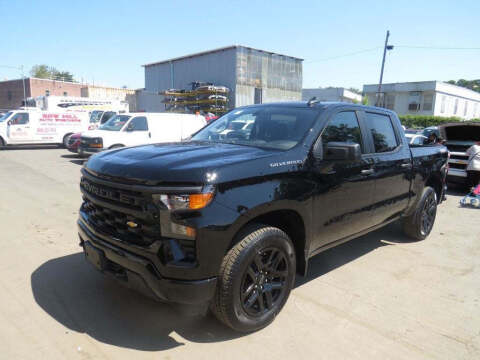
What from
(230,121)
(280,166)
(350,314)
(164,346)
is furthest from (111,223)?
(350,314)

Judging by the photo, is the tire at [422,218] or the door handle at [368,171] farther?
the tire at [422,218]

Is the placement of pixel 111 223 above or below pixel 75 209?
above

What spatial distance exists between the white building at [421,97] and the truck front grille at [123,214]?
40.8 meters

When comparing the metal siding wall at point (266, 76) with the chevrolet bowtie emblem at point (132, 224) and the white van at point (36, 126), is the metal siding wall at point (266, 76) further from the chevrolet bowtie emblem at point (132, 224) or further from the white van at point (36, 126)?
the chevrolet bowtie emblem at point (132, 224)

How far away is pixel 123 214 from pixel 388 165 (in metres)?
3.05

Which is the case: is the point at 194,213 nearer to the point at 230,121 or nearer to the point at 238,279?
the point at 238,279

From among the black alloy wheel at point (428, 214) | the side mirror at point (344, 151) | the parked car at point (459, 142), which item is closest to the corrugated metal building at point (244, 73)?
the parked car at point (459, 142)

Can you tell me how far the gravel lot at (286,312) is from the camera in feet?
8.77

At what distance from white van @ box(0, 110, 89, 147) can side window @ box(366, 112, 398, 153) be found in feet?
54.7

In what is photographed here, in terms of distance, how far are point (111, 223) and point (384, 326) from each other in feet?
8.08

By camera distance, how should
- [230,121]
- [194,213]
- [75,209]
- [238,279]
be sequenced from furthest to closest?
[75,209] < [230,121] < [238,279] < [194,213]

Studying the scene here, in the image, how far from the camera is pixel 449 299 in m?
3.57

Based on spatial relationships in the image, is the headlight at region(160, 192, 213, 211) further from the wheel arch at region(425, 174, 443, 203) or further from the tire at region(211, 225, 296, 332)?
the wheel arch at region(425, 174, 443, 203)

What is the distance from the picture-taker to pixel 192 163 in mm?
2605
